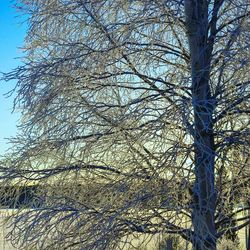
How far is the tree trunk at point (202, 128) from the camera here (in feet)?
11.6

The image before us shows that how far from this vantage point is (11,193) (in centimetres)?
482

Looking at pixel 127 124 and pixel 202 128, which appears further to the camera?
pixel 127 124

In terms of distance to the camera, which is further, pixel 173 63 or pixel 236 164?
pixel 173 63

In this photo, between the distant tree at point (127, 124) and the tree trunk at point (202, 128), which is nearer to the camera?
the tree trunk at point (202, 128)

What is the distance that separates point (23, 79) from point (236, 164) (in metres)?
2.19

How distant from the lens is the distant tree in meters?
3.78

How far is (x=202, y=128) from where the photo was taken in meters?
3.73

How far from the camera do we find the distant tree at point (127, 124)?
3.78 metres

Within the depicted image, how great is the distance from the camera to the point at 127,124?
13.1 feet

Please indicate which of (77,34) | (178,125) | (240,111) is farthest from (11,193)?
(240,111)

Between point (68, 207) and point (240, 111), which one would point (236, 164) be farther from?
point (68, 207)

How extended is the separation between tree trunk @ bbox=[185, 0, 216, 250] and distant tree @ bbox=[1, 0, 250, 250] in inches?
0.5

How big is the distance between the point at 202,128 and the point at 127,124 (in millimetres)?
659

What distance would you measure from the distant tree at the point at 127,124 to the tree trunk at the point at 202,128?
0.01 m
